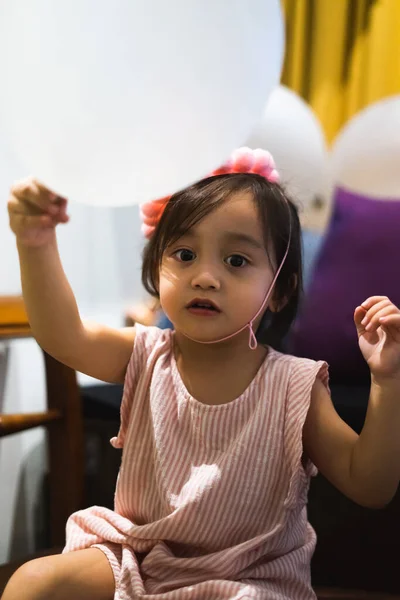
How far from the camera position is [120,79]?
1.66ft

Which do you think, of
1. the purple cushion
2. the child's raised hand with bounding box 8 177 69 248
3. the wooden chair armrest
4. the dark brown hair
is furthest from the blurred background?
the child's raised hand with bounding box 8 177 69 248

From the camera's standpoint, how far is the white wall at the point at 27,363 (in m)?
1.15

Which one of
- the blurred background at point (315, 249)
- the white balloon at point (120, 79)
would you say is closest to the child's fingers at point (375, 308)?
the white balloon at point (120, 79)

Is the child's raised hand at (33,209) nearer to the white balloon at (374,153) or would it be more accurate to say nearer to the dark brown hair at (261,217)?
the dark brown hair at (261,217)

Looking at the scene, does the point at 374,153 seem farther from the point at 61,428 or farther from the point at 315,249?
the point at 61,428

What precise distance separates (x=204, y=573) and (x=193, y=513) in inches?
2.3

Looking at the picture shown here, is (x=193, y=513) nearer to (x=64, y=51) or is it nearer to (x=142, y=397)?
(x=142, y=397)

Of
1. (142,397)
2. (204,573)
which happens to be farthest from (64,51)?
(204,573)

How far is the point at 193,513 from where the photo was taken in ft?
2.23

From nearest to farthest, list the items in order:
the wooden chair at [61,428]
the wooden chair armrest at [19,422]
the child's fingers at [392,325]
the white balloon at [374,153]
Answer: the child's fingers at [392,325]
the wooden chair armrest at [19,422]
the wooden chair at [61,428]
the white balloon at [374,153]

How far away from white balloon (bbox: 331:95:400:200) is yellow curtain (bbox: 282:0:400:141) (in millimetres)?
315

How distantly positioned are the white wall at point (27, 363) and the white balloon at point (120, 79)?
612 mm

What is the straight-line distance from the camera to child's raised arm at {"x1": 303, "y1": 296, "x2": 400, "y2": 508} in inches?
24.6

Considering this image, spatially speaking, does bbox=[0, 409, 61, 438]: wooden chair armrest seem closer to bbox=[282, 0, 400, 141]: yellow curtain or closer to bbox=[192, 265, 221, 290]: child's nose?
bbox=[192, 265, 221, 290]: child's nose
